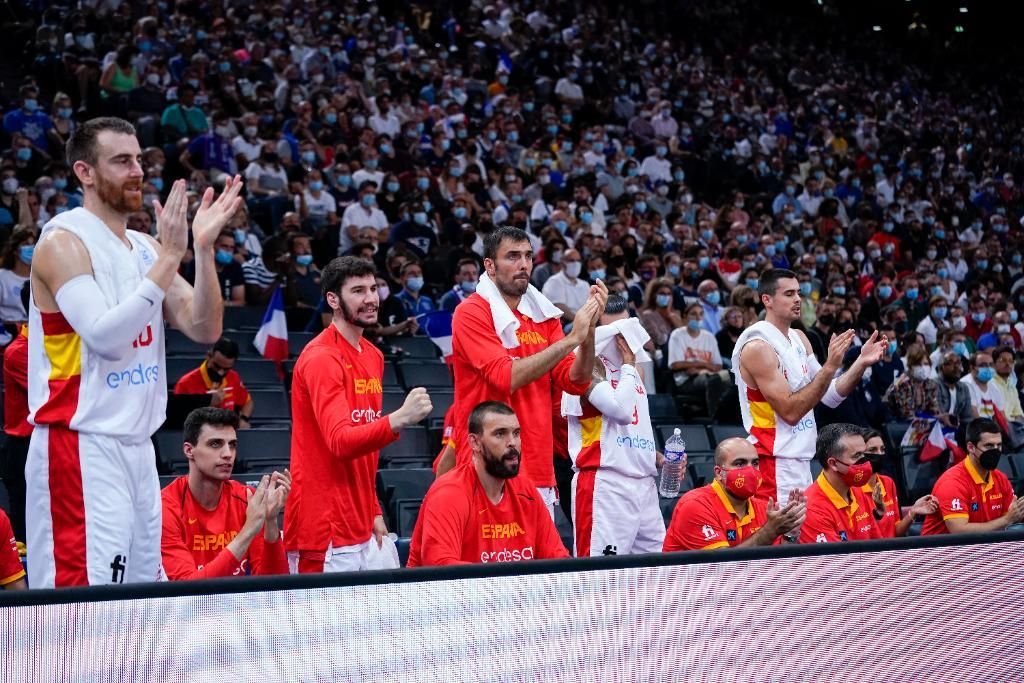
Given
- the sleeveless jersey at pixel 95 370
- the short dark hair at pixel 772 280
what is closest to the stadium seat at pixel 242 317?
the short dark hair at pixel 772 280

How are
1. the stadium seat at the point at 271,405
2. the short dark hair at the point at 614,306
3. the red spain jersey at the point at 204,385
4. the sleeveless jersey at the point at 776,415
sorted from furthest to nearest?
the stadium seat at the point at 271,405 < the red spain jersey at the point at 204,385 < the short dark hair at the point at 614,306 < the sleeveless jersey at the point at 776,415

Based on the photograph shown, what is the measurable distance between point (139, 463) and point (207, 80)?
41.5ft

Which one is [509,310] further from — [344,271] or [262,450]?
[262,450]

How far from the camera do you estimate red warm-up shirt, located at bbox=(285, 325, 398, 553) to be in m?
5.10

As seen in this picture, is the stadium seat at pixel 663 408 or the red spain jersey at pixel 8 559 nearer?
the red spain jersey at pixel 8 559

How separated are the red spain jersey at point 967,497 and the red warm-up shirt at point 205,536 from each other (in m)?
4.66

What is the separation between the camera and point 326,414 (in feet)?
16.4

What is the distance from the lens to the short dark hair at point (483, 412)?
4.99m

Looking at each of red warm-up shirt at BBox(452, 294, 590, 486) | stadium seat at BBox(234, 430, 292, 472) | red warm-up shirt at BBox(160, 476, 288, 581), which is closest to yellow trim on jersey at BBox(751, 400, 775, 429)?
red warm-up shirt at BBox(452, 294, 590, 486)

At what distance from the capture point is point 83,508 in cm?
370

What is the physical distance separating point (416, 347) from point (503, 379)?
19.6ft

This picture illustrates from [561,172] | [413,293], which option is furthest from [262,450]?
[561,172]

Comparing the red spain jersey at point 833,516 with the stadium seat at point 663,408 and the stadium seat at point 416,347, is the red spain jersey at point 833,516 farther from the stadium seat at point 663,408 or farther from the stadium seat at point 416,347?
the stadium seat at point 416,347

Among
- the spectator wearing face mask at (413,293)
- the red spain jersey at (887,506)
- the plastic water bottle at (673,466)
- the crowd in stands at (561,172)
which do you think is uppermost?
the crowd in stands at (561,172)
